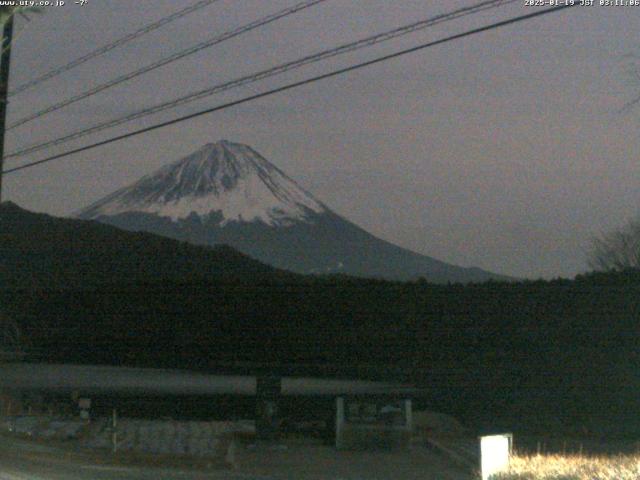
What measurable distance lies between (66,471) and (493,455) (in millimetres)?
5577

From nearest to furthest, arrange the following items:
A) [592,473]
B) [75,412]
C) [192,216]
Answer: [592,473], [75,412], [192,216]

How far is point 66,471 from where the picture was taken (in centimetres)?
1164

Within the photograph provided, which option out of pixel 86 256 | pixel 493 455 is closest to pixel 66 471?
pixel 493 455

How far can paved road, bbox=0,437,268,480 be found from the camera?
11084mm

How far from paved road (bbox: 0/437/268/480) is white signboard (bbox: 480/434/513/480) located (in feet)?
11.2

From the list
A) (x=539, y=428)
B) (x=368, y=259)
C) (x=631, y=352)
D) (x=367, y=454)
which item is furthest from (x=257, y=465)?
(x=368, y=259)

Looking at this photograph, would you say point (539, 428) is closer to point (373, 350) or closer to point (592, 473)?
point (373, 350)

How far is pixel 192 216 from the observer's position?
8406 cm

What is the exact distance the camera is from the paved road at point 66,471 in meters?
11.1

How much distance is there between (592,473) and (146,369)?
116 feet

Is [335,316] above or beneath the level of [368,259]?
beneath

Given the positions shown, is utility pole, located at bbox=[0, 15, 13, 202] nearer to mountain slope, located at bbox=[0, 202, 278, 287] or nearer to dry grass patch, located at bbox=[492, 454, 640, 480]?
dry grass patch, located at bbox=[492, 454, 640, 480]

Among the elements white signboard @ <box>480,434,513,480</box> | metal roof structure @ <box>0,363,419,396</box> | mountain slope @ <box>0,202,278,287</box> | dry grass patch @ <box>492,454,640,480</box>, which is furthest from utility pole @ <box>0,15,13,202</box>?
mountain slope @ <box>0,202,278,287</box>

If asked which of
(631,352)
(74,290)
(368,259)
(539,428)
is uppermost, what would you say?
(368,259)
